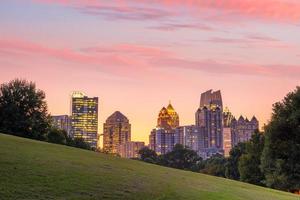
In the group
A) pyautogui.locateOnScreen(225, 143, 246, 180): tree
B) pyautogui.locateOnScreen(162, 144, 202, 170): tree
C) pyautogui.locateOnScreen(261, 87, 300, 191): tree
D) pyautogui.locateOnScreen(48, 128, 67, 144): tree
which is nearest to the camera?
pyautogui.locateOnScreen(261, 87, 300, 191): tree

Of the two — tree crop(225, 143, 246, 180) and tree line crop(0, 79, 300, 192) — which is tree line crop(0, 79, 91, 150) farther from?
tree crop(225, 143, 246, 180)

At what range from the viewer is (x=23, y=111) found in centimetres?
7606

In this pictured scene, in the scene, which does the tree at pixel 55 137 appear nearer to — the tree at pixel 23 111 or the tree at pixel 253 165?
the tree at pixel 23 111

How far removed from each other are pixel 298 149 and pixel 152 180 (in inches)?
1137

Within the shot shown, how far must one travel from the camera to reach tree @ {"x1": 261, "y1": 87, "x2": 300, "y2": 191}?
5488cm

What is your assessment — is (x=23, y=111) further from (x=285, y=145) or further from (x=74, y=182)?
(x=74, y=182)

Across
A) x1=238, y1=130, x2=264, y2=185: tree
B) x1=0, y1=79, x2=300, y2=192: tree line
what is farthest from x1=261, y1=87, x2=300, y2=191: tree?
x1=238, y1=130, x2=264, y2=185: tree

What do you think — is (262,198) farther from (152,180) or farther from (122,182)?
(122,182)

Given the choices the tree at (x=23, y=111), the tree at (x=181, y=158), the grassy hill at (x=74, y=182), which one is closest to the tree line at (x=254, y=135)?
the tree at (x=23, y=111)

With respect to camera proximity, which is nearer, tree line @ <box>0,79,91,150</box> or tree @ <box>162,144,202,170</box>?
tree line @ <box>0,79,91,150</box>

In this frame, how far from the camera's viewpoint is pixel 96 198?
2095 cm

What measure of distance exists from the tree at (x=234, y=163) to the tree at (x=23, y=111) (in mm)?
38485

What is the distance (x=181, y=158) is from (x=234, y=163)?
60432mm

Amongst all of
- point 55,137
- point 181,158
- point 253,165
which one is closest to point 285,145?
point 253,165
